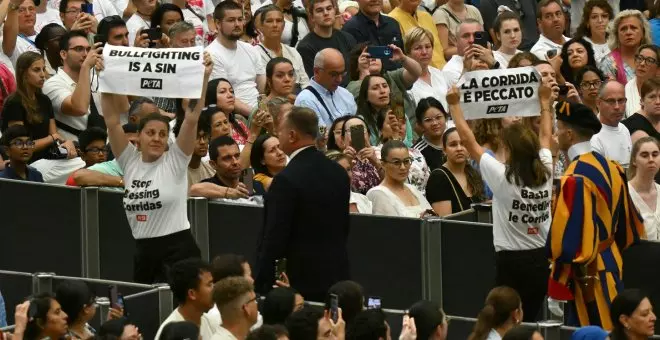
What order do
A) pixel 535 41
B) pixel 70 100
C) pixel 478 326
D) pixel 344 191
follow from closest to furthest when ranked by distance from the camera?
pixel 478 326 → pixel 344 191 → pixel 70 100 → pixel 535 41

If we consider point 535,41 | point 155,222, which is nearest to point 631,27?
point 535,41

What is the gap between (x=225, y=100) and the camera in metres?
18.0

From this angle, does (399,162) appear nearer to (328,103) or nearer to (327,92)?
(328,103)

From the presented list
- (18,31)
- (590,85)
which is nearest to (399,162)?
(590,85)

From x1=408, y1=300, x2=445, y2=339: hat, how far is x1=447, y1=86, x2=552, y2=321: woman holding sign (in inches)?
83.0

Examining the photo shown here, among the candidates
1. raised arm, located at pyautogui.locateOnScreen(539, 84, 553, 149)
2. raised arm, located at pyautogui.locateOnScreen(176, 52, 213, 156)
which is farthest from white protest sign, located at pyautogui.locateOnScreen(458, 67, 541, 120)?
raised arm, located at pyautogui.locateOnScreen(176, 52, 213, 156)

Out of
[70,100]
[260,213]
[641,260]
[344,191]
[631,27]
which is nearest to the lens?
[344,191]

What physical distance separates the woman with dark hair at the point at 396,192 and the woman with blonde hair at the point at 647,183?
1.71 m

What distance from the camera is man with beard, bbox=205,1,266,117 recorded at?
1950cm

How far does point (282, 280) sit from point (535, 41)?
9.62 m

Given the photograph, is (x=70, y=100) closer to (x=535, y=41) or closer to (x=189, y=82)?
(x=189, y=82)

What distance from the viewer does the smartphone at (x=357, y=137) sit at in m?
17.0

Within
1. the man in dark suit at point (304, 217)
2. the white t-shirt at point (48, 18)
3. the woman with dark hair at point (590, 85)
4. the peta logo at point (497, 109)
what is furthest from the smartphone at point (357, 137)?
the white t-shirt at point (48, 18)

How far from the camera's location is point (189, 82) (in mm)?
15430
